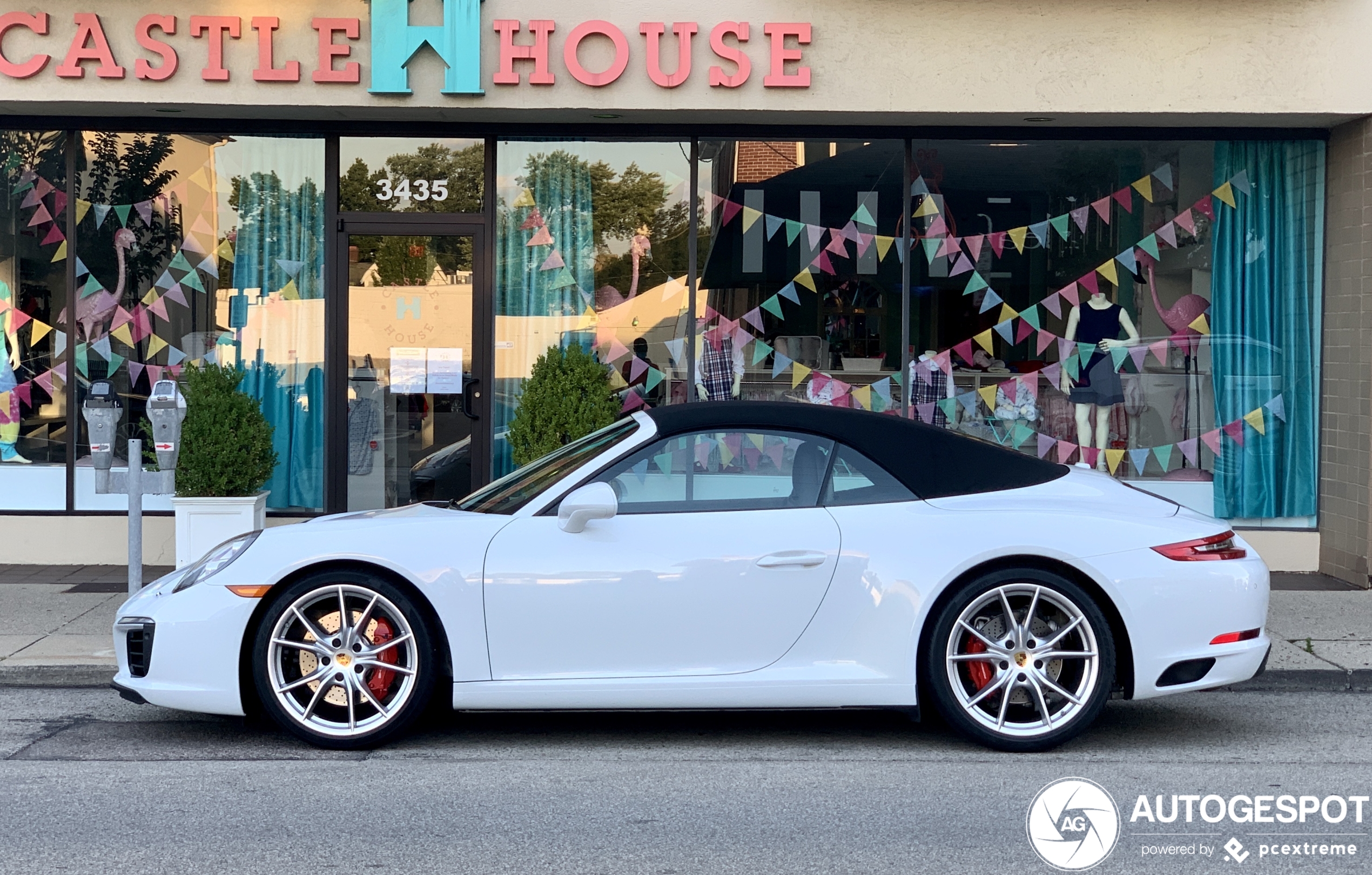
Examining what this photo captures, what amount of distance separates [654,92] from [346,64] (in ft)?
6.94

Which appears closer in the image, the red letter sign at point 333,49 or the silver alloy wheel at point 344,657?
the silver alloy wheel at point 344,657

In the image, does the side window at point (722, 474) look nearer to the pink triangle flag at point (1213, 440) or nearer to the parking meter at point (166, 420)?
the parking meter at point (166, 420)

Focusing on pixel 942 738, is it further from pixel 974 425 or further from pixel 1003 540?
pixel 974 425

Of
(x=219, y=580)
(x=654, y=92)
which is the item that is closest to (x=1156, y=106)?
(x=654, y=92)

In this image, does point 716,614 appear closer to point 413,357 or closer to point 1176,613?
point 1176,613

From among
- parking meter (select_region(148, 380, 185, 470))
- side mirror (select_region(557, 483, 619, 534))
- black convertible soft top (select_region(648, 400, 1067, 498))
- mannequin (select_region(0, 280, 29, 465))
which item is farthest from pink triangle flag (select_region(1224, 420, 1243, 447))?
mannequin (select_region(0, 280, 29, 465))

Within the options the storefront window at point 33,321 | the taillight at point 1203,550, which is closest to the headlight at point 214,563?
the taillight at point 1203,550

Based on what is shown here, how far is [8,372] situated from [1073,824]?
29.3 feet

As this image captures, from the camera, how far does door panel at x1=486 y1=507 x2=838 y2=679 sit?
5.37 metres

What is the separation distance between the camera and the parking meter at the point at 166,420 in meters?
7.37

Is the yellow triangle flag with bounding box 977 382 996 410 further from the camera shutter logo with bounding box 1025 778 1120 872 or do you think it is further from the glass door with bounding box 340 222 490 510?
the camera shutter logo with bounding box 1025 778 1120 872

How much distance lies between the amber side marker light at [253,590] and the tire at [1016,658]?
8.56 feet

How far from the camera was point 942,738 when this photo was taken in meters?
5.84

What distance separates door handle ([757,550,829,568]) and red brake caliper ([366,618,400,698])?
0.78m
